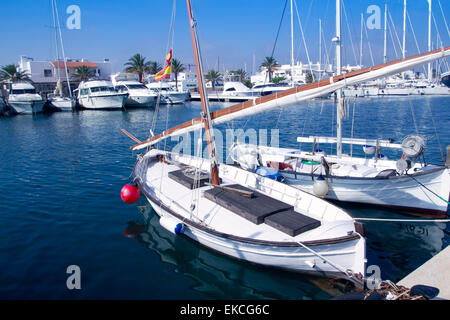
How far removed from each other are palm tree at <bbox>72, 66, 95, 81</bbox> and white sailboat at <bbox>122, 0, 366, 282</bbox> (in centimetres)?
8414

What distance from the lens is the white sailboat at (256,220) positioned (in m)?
9.12

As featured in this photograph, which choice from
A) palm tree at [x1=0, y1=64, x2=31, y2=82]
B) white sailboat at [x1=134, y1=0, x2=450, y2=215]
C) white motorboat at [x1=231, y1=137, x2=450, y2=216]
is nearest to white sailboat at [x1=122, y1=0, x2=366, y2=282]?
white sailboat at [x1=134, y1=0, x2=450, y2=215]

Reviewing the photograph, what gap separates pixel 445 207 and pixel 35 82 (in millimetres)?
97604

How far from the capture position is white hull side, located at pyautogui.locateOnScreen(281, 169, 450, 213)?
1414 cm

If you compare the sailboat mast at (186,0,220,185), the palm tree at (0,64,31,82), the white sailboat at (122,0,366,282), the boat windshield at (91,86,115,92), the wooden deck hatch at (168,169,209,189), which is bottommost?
the white sailboat at (122,0,366,282)

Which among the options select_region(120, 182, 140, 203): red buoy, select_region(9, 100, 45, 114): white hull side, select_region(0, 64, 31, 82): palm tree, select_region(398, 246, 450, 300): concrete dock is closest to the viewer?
select_region(398, 246, 450, 300): concrete dock

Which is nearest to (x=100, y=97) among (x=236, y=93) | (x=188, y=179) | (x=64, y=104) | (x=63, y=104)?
(x=64, y=104)

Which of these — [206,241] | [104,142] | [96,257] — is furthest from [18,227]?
[104,142]

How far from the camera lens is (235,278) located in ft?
33.4

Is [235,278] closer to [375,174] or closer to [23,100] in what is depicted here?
[375,174]

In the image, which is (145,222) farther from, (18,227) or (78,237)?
(18,227)

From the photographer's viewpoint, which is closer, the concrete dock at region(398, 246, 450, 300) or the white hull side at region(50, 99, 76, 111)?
the concrete dock at region(398, 246, 450, 300)

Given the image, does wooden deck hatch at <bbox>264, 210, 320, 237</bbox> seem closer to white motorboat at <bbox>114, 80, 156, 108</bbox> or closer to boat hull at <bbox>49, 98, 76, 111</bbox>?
white motorboat at <bbox>114, 80, 156, 108</bbox>

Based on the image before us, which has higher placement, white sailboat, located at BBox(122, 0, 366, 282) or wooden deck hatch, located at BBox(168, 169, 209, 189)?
wooden deck hatch, located at BBox(168, 169, 209, 189)
